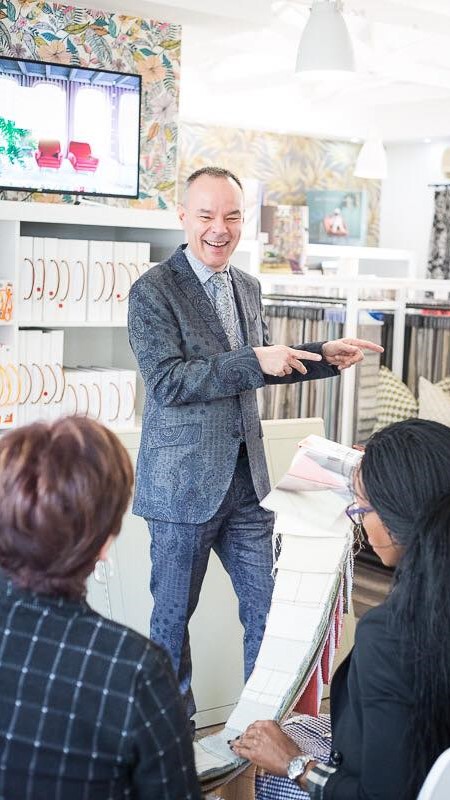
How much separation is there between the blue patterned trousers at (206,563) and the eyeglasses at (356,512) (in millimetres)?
614

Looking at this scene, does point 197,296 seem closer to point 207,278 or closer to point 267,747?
point 207,278

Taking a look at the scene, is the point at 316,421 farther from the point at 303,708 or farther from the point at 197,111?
the point at 197,111

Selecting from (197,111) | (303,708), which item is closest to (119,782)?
(303,708)

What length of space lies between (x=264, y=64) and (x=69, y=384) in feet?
19.5

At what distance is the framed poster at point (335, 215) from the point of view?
37.4ft

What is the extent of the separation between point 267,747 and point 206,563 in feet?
3.47

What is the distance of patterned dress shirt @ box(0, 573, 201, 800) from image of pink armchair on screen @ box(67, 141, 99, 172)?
347cm

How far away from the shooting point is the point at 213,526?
115 inches

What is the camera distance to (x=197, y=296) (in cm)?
294

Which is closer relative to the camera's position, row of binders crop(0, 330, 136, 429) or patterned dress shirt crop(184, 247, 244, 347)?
patterned dress shirt crop(184, 247, 244, 347)

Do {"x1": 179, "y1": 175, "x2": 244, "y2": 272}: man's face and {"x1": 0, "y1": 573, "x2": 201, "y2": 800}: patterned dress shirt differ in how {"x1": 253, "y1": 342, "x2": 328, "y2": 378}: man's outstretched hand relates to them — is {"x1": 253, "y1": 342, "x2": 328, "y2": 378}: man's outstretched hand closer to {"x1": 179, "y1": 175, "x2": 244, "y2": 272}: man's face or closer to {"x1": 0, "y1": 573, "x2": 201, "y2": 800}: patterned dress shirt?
{"x1": 179, "y1": 175, "x2": 244, "y2": 272}: man's face

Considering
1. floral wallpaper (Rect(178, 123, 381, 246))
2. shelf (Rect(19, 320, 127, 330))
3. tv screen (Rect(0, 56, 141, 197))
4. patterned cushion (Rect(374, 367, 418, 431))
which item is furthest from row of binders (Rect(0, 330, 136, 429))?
floral wallpaper (Rect(178, 123, 381, 246))

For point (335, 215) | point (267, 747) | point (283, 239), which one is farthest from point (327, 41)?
point (335, 215)

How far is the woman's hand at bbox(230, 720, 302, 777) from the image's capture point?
1.89 m
